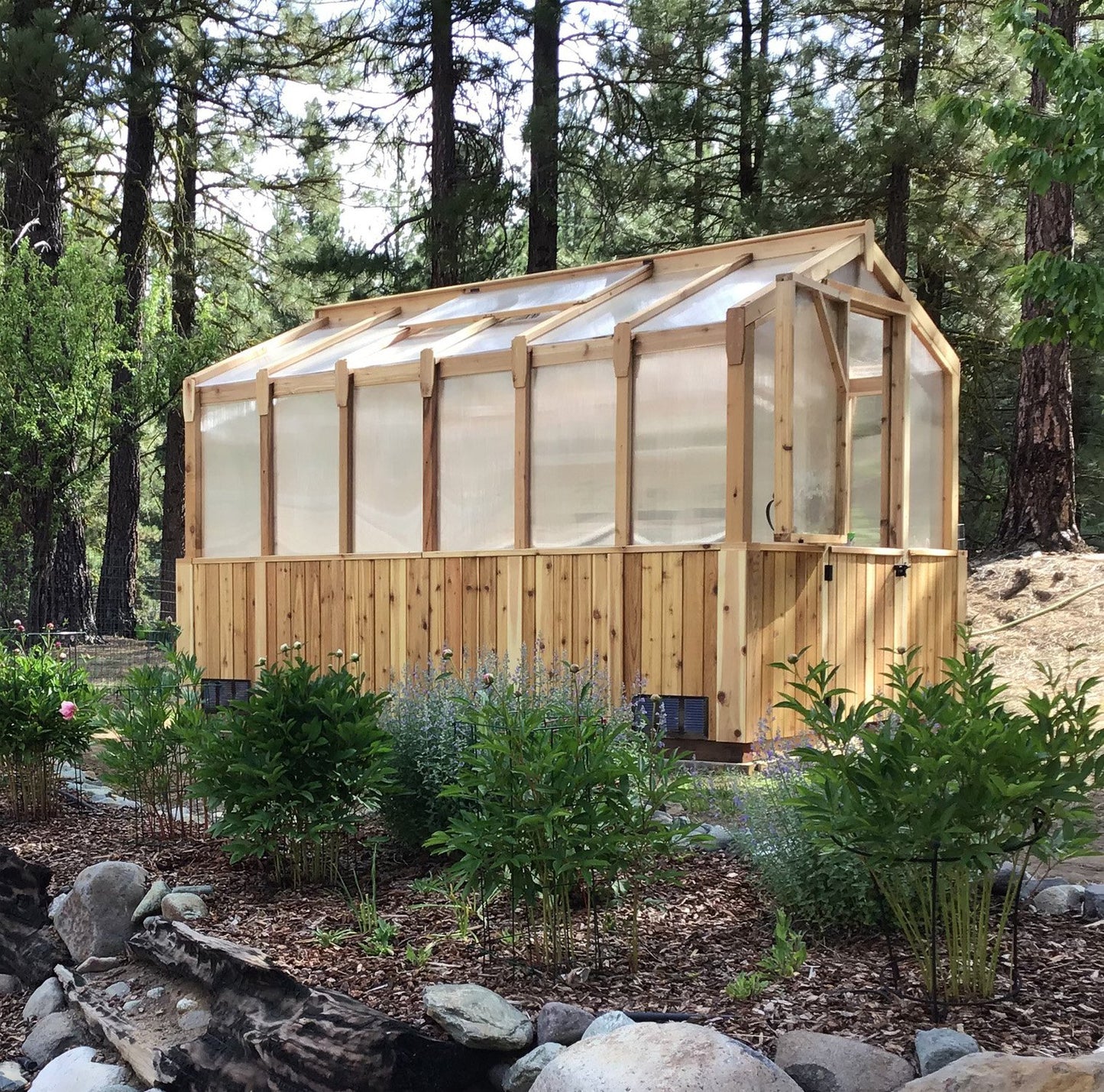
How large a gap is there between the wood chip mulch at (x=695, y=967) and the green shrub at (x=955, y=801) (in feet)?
0.52

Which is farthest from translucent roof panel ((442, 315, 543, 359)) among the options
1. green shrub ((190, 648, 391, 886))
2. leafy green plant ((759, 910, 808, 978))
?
leafy green plant ((759, 910, 808, 978))

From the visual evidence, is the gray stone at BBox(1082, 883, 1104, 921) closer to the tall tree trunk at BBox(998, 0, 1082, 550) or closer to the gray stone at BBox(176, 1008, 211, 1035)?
the gray stone at BBox(176, 1008, 211, 1035)

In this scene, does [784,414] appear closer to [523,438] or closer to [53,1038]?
[523,438]

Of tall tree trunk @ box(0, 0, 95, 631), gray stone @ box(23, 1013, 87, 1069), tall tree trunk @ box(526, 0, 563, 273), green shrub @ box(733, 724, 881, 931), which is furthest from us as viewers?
tall tree trunk @ box(526, 0, 563, 273)

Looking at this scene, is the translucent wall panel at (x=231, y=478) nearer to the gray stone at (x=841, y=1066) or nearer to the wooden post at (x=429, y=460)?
the wooden post at (x=429, y=460)

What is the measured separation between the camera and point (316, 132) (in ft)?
49.0

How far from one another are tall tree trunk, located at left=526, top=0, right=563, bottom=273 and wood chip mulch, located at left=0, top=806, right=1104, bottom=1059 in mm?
10080

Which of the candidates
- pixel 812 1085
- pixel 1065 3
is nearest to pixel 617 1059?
pixel 812 1085

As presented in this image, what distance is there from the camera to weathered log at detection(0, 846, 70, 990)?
4.23 meters

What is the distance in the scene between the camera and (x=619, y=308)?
8242 millimetres

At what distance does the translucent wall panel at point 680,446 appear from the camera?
7055 millimetres

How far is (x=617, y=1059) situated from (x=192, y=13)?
14119mm

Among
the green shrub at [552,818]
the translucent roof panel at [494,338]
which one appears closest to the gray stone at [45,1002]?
the green shrub at [552,818]

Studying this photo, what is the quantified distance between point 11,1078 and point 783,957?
2.37 meters
